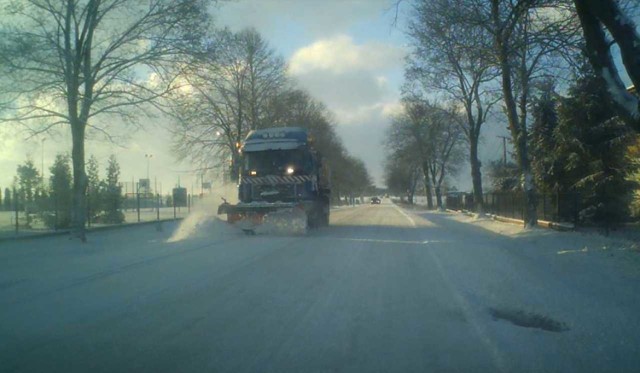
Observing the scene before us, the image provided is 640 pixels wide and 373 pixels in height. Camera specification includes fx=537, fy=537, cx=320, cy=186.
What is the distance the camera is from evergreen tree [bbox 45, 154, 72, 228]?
2388 cm

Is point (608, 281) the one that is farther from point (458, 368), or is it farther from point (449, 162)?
point (449, 162)

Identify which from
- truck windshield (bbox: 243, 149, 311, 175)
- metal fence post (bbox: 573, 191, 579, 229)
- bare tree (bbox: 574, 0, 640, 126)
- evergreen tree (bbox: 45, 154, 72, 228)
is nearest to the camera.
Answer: bare tree (bbox: 574, 0, 640, 126)

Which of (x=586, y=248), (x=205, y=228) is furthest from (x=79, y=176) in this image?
(x=586, y=248)

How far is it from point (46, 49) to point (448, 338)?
1700 cm

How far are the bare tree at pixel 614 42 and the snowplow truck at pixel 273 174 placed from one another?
1205 cm

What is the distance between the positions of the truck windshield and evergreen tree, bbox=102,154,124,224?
11.5m

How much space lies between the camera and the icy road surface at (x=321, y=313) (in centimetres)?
543

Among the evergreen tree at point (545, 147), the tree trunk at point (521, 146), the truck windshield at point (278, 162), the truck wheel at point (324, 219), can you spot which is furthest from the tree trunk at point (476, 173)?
the truck windshield at point (278, 162)

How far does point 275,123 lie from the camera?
4462cm

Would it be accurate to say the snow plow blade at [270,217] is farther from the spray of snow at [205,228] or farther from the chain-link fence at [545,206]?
the chain-link fence at [545,206]

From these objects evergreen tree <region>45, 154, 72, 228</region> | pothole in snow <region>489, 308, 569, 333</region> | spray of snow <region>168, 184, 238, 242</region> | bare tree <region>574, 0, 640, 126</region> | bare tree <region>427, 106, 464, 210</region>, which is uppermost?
bare tree <region>427, 106, 464, 210</region>

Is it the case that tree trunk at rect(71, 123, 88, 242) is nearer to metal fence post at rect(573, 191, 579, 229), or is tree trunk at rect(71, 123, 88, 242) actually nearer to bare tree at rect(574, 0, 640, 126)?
bare tree at rect(574, 0, 640, 126)

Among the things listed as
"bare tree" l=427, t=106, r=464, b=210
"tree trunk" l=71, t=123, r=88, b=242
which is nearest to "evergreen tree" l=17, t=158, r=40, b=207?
Answer: "tree trunk" l=71, t=123, r=88, b=242

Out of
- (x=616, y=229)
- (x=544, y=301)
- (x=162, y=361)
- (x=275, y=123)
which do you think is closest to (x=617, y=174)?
(x=616, y=229)
